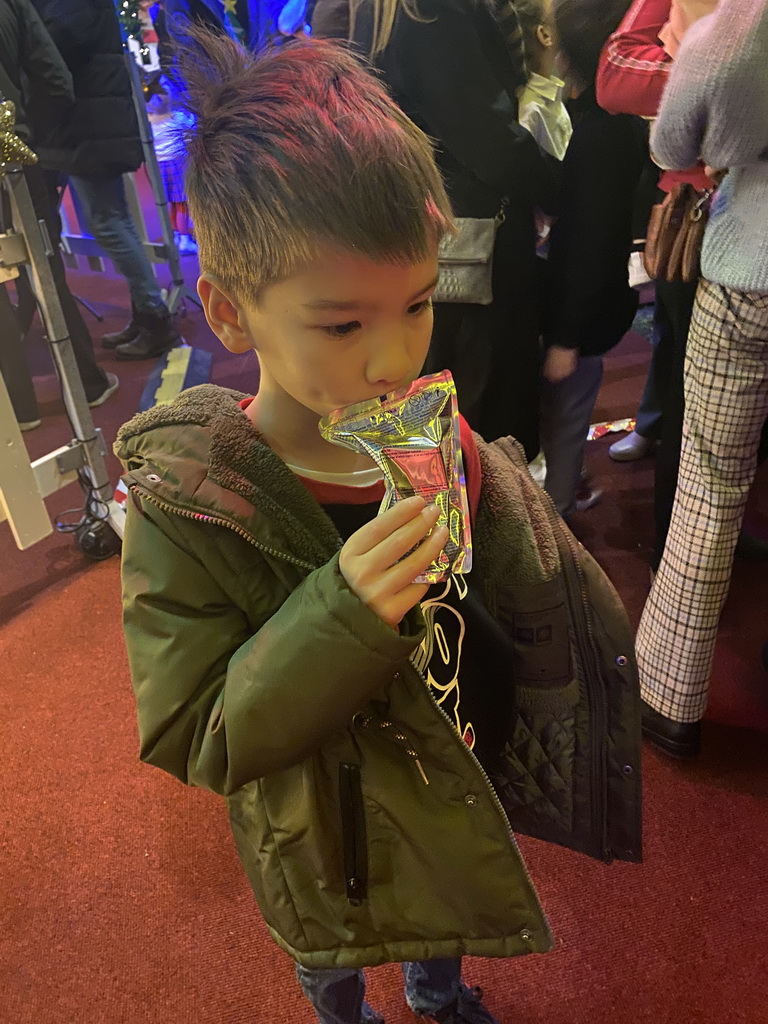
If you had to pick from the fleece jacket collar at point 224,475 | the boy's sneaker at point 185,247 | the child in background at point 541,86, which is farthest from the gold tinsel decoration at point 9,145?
the boy's sneaker at point 185,247

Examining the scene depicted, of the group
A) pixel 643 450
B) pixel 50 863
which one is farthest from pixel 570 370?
pixel 50 863

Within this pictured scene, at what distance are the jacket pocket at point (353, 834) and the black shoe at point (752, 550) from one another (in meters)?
1.56

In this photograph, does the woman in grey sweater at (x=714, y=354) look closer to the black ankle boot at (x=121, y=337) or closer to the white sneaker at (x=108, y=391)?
the white sneaker at (x=108, y=391)

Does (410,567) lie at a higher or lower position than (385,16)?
lower

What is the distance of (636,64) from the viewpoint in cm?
129

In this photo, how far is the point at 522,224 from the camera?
5.04ft

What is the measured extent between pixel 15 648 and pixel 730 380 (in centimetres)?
166

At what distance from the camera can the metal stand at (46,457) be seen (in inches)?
65.5

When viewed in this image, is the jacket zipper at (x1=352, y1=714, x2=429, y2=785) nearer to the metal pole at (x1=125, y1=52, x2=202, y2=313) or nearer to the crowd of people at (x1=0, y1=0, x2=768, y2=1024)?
the crowd of people at (x1=0, y1=0, x2=768, y2=1024)

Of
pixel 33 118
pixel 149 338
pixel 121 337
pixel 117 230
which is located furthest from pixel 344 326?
pixel 121 337

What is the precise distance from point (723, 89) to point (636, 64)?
0.38 m

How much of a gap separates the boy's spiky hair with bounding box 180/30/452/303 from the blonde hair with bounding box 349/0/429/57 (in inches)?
30.1

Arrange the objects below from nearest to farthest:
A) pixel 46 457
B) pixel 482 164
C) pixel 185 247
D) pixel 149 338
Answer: pixel 482 164 < pixel 46 457 < pixel 149 338 < pixel 185 247

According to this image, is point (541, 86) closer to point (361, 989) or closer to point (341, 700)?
point (341, 700)
